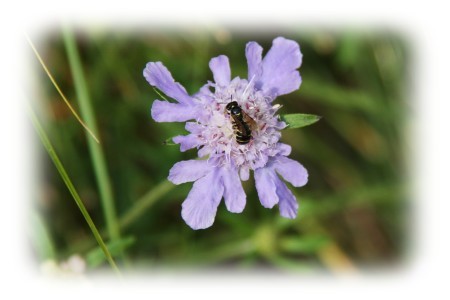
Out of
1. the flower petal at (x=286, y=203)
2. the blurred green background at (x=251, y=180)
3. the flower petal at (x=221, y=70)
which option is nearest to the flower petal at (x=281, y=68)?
the flower petal at (x=221, y=70)

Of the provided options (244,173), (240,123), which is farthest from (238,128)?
(244,173)

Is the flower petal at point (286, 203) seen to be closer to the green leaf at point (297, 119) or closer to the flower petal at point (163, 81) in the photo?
the green leaf at point (297, 119)

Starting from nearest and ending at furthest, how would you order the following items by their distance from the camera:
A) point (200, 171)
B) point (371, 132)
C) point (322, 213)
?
point (200, 171) < point (322, 213) < point (371, 132)

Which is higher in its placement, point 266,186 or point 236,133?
point 236,133

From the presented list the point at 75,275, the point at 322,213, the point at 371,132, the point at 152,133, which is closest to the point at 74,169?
the point at 152,133

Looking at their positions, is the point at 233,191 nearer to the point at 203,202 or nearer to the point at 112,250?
the point at 203,202

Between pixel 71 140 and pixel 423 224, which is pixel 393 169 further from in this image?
pixel 71 140
